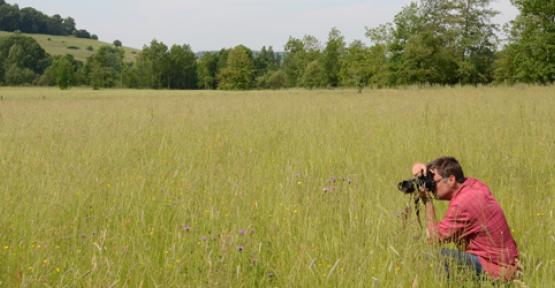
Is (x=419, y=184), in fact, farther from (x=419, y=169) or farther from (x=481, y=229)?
(x=481, y=229)

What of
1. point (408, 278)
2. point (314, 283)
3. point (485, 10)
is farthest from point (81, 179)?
point (485, 10)

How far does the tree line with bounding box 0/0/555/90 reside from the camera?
89.7ft

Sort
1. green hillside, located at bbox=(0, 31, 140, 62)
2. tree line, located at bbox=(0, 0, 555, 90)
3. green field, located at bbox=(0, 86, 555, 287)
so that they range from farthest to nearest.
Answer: green hillside, located at bbox=(0, 31, 140, 62)
tree line, located at bbox=(0, 0, 555, 90)
green field, located at bbox=(0, 86, 555, 287)

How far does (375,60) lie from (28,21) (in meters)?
120

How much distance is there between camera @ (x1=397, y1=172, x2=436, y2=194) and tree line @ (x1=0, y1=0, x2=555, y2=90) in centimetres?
2538

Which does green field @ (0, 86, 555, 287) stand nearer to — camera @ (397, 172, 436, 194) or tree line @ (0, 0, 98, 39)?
camera @ (397, 172, 436, 194)

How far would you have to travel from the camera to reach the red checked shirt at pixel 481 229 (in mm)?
2658

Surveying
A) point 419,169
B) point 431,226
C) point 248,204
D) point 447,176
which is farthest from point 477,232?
point 248,204

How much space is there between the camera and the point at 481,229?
2727mm

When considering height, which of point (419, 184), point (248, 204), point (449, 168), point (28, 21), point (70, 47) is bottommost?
point (248, 204)

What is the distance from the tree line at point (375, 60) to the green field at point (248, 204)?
73.7 feet

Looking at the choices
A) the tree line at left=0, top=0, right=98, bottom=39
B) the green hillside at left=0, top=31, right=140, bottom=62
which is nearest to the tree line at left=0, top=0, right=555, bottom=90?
the green hillside at left=0, top=31, right=140, bottom=62

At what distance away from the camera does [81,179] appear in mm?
4113

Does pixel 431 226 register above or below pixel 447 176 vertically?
below
